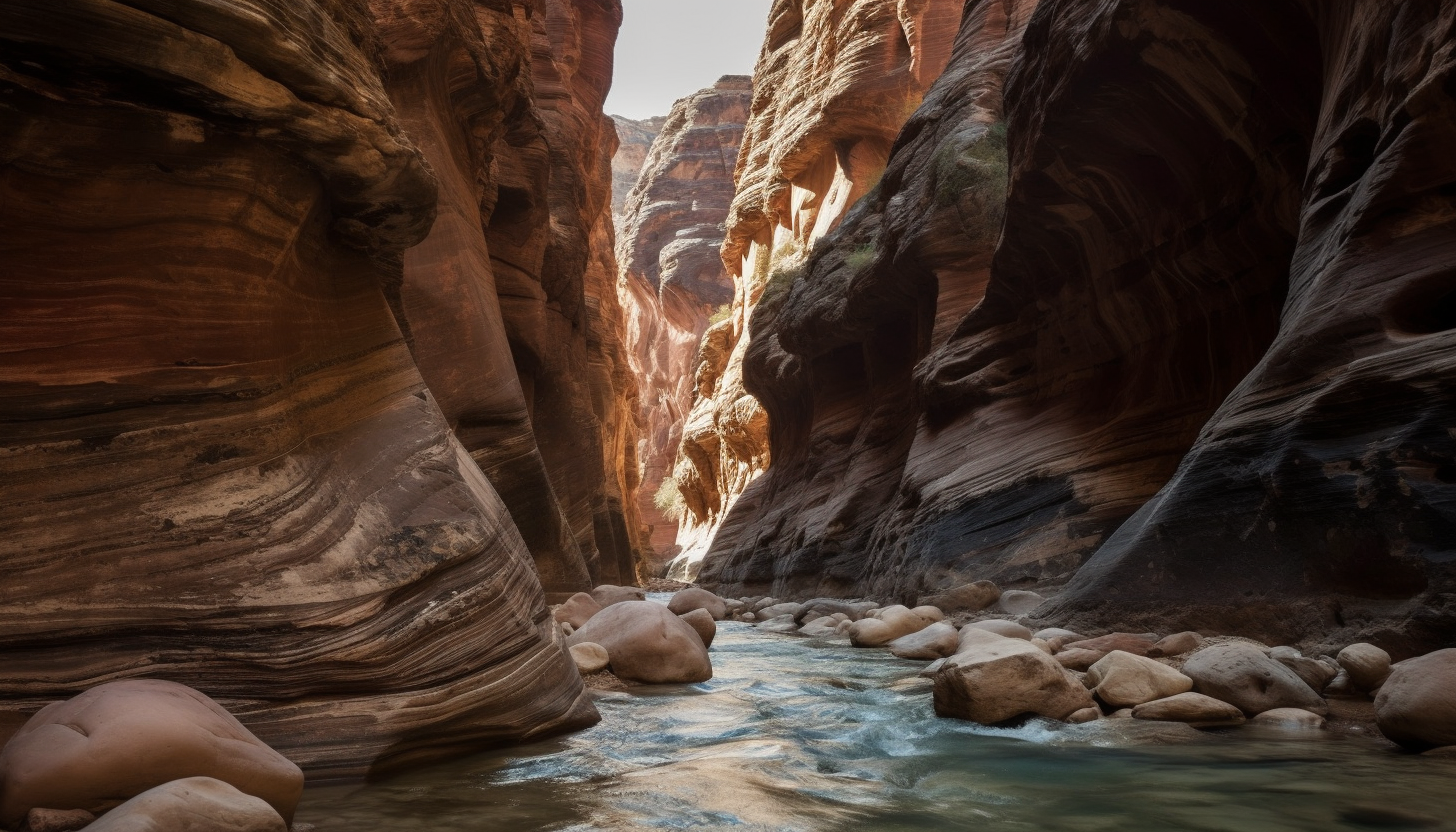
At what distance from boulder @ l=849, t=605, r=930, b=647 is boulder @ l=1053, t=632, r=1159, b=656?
8.63 ft

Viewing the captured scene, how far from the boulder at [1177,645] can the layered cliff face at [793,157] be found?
21.6m

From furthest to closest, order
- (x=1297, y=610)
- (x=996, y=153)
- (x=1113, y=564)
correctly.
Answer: (x=996, y=153)
(x=1113, y=564)
(x=1297, y=610)

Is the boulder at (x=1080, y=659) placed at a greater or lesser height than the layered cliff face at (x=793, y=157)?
lesser

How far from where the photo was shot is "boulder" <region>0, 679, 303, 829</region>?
8.03 ft

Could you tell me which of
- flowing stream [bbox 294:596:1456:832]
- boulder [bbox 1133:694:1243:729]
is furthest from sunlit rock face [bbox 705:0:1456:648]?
flowing stream [bbox 294:596:1456:832]

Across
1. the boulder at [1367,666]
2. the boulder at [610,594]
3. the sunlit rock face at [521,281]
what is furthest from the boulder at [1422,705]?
the boulder at [610,594]

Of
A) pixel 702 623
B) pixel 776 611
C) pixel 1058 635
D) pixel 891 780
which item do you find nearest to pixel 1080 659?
pixel 1058 635

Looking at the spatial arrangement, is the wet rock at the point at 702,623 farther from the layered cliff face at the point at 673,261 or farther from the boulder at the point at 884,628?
the layered cliff face at the point at 673,261

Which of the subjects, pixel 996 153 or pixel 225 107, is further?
pixel 996 153

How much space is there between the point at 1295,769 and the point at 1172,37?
26.5 feet

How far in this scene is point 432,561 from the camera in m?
4.11

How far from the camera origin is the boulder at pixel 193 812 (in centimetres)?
221

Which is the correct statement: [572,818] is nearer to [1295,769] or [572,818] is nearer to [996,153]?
[1295,769]

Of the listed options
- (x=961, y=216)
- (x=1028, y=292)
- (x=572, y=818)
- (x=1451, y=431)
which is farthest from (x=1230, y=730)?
(x=961, y=216)
